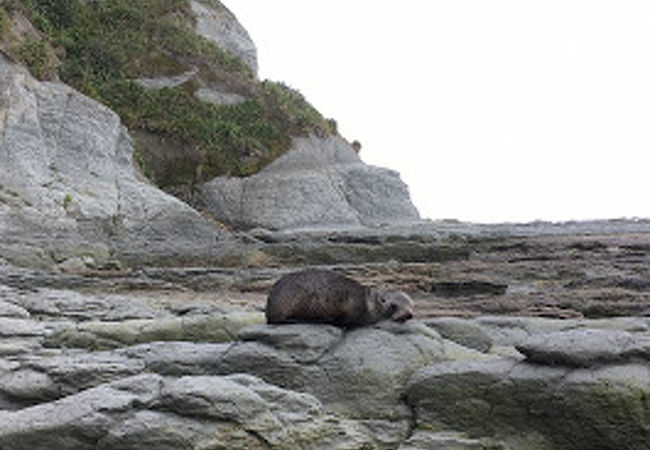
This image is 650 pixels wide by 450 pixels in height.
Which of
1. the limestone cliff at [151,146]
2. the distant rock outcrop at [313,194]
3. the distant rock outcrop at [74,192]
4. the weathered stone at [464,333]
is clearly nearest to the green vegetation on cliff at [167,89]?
the limestone cliff at [151,146]

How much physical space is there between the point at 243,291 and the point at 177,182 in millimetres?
20129

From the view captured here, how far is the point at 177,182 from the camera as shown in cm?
3572

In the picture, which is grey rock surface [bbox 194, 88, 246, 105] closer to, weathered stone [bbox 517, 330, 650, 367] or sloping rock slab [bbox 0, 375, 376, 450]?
sloping rock slab [bbox 0, 375, 376, 450]

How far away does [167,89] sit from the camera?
125 ft

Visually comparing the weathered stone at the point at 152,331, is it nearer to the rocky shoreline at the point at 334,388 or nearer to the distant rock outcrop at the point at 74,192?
the rocky shoreline at the point at 334,388

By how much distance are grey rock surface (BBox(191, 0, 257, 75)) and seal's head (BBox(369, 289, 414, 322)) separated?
128 feet

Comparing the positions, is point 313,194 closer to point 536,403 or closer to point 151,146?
point 151,146

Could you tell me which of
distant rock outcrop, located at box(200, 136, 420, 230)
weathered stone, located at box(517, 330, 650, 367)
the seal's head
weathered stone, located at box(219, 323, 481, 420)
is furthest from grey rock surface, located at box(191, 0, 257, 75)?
weathered stone, located at box(517, 330, 650, 367)

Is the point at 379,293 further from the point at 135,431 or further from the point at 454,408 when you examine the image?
the point at 135,431

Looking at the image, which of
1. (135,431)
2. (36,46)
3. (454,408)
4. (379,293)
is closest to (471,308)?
(379,293)

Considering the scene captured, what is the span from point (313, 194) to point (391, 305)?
26202 millimetres

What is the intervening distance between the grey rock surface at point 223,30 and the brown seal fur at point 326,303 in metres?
39.1

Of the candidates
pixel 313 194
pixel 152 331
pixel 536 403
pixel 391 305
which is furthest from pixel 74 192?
pixel 536 403

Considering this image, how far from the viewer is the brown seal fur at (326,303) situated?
10258 millimetres
